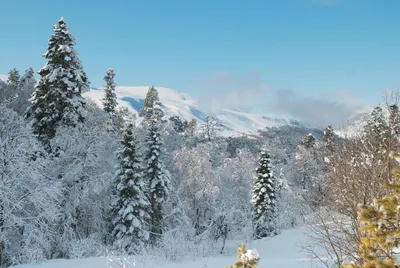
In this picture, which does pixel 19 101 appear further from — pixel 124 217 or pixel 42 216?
pixel 42 216

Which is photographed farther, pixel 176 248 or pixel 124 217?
pixel 124 217

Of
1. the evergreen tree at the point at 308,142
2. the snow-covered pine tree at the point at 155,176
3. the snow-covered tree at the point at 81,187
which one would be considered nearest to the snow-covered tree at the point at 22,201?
the snow-covered tree at the point at 81,187

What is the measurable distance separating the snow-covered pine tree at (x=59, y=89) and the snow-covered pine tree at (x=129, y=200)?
4.29 m

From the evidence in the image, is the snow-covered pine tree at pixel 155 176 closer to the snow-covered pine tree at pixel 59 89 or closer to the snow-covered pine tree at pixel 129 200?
the snow-covered pine tree at pixel 129 200

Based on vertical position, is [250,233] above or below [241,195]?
below

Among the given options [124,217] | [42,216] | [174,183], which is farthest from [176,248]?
[174,183]

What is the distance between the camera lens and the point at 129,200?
24.2m

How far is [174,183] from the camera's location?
114 feet

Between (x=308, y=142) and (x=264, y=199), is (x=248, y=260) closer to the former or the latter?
(x=264, y=199)

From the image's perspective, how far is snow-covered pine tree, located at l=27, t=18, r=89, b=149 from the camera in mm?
21188

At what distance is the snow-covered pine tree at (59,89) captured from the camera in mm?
21188

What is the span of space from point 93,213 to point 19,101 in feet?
62.8

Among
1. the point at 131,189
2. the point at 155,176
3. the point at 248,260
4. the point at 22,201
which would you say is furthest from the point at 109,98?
the point at 248,260

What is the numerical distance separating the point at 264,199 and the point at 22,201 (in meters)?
23.5
